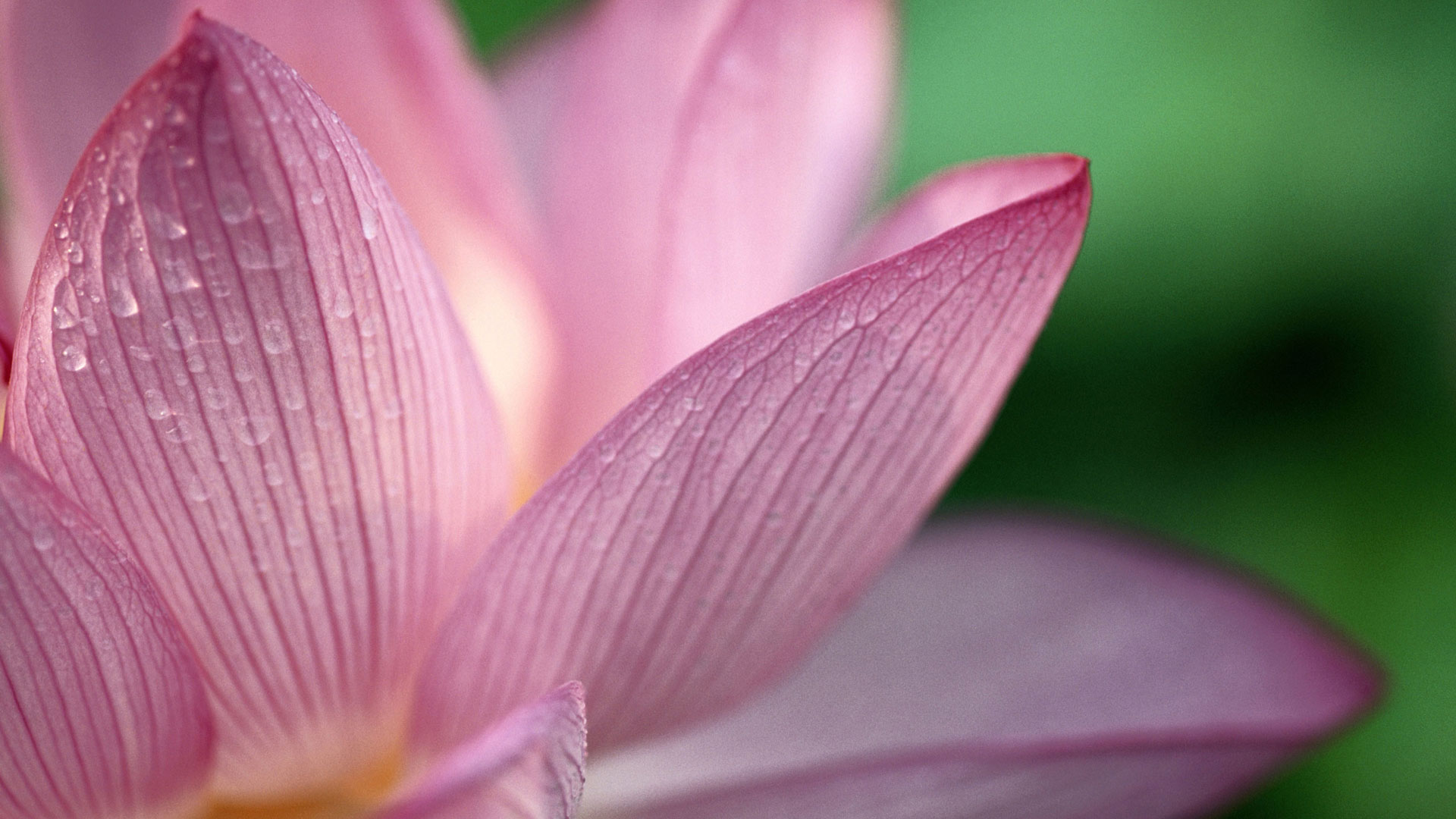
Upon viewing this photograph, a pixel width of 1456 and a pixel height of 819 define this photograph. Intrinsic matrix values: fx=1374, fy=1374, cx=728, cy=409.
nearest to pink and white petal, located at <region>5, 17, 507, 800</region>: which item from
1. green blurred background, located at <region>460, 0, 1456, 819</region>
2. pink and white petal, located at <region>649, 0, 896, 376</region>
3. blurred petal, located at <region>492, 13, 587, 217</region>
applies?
pink and white petal, located at <region>649, 0, 896, 376</region>

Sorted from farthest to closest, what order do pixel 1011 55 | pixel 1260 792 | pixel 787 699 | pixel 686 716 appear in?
1. pixel 1011 55
2. pixel 1260 792
3. pixel 787 699
4. pixel 686 716

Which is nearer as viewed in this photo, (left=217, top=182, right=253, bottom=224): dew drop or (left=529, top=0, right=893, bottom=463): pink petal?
(left=217, top=182, right=253, bottom=224): dew drop

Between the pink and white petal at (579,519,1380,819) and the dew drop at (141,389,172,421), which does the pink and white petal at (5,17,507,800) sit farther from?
the pink and white petal at (579,519,1380,819)

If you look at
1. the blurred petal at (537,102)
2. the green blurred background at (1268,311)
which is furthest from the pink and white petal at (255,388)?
the green blurred background at (1268,311)

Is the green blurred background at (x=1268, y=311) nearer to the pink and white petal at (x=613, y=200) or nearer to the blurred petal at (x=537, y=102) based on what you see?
the blurred petal at (x=537, y=102)

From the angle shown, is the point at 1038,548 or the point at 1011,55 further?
the point at 1011,55

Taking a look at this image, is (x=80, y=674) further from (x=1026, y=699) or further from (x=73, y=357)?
(x=1026, y=699)

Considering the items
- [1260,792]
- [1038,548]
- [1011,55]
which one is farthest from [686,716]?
[1011,55]

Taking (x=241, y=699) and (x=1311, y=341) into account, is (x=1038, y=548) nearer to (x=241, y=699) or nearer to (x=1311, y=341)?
(x=1311, y=341)
